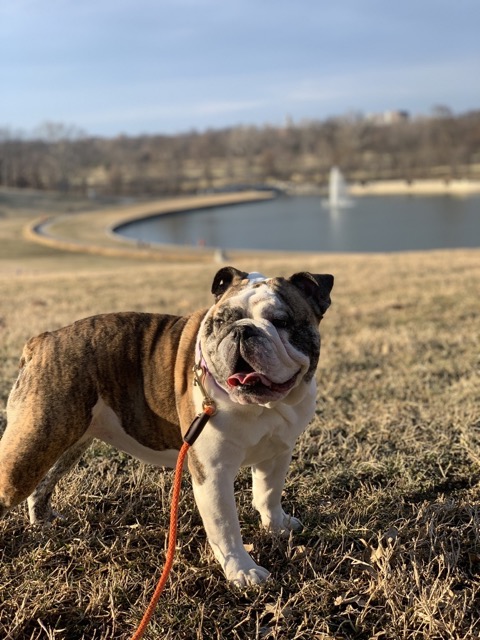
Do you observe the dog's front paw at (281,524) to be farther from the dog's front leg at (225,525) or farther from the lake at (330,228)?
the lake at (330,228)

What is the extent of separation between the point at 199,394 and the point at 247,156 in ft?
471

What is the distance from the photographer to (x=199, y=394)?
92.8 inches

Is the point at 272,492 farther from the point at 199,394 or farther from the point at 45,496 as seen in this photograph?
the point at 45,496

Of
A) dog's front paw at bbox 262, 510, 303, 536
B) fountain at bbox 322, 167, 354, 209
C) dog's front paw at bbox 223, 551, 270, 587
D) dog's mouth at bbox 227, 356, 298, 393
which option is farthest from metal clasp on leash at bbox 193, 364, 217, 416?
fountain at bbox 322, 167, 354, 209

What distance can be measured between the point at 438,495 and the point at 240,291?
1624 mm

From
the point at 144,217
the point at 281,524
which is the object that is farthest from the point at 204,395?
the point at 144,217

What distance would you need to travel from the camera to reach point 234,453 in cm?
231

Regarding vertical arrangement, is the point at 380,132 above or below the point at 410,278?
above

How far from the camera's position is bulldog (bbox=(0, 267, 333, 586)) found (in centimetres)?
220

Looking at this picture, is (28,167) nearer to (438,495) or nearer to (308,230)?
(308,230)

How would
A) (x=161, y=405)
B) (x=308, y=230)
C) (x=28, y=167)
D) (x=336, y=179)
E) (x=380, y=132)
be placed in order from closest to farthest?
(x=161, y=405) < (x=308, y=230) < (x=336, y=179) < (x=28, y=167) < (x=380, y=132)

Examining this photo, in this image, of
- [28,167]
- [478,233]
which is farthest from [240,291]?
[28,167]

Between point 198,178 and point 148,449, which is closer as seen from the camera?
point 148,449

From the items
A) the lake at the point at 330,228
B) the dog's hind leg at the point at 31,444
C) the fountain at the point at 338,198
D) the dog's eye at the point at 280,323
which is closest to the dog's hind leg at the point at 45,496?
the dog's hind leg at the point at 31,444
